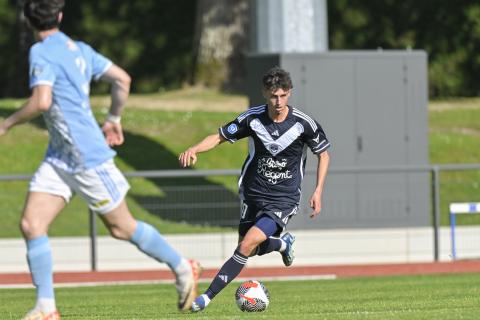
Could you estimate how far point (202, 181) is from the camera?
20609mm

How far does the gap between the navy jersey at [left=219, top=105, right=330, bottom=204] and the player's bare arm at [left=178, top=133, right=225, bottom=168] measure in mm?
132

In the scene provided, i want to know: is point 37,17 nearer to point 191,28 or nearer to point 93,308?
point 93,308

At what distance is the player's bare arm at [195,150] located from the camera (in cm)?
1036

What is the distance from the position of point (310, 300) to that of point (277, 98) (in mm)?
2520

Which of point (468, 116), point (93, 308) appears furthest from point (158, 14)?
Result: point (93, 308)

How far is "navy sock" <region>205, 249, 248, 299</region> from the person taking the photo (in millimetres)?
10594

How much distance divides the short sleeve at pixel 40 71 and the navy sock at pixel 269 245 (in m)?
3.31

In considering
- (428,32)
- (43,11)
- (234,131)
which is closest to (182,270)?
(43,11)

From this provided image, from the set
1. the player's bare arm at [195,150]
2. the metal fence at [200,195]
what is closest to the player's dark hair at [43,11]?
the player's bare arm at [195,150]

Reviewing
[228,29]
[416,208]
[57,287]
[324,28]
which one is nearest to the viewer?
[57,287]

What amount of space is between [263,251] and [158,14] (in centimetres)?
3070

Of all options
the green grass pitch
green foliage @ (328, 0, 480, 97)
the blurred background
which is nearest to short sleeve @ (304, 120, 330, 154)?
the green grass pitch

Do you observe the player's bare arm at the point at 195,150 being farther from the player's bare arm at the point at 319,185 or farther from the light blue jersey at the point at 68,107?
the light blue jersey at the point at 68,107

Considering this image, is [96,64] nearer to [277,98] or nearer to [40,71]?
[40,71]
